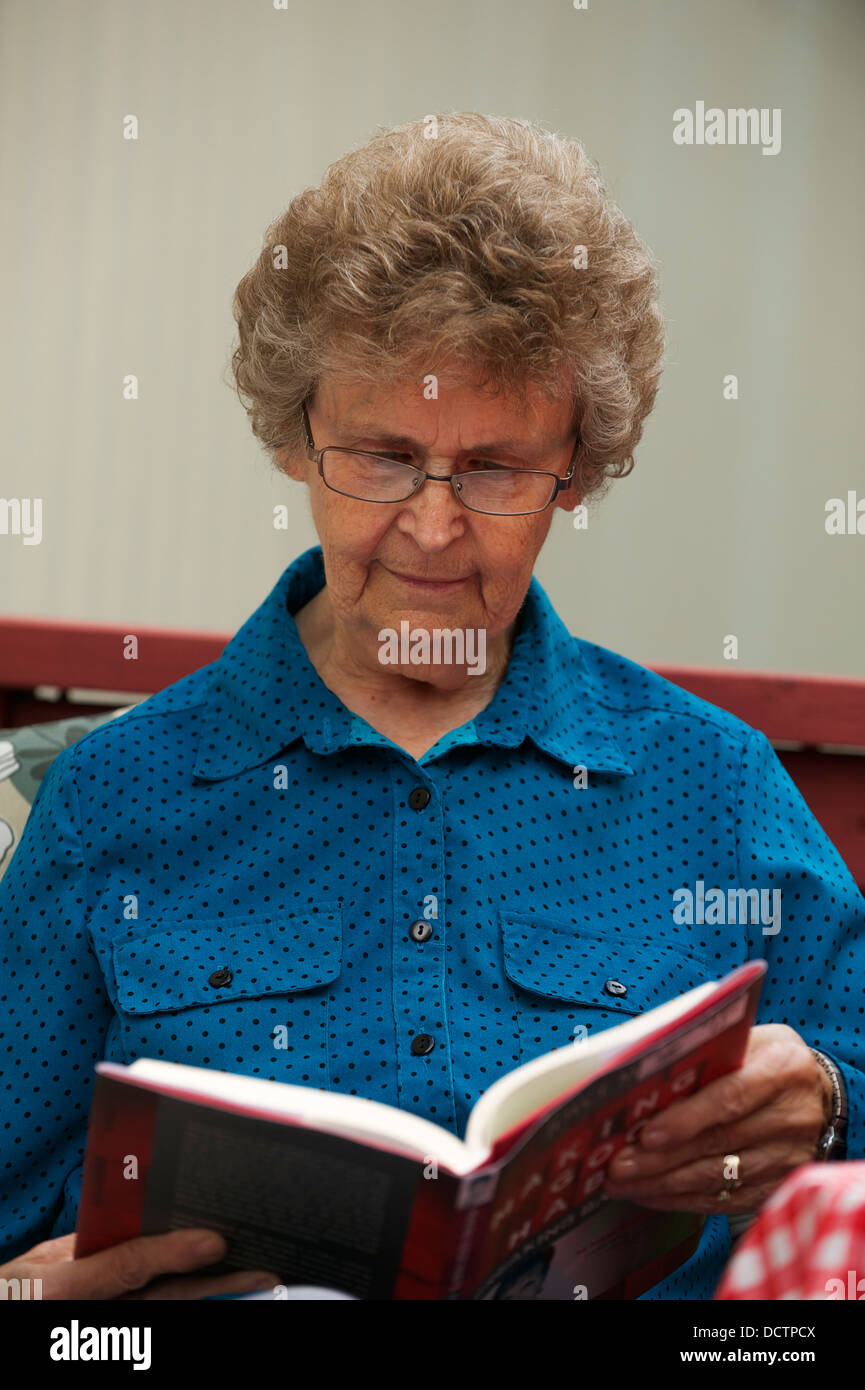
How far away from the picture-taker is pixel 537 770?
1.38 meters

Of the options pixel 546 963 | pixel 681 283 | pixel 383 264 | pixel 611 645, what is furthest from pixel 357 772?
pixel 681 283

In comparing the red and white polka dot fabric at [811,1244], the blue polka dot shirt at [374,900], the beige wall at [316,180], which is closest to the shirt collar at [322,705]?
the blue polka dot shirt at [374,900]

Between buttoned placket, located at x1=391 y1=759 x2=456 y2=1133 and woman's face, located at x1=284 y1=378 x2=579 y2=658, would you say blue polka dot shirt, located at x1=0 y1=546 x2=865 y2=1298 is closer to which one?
buttoned placket, located at x1=391 y1=759 x2=456 y2=1133

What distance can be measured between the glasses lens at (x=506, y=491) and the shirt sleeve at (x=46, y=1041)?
51 centimetres

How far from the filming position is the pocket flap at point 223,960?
1204 mm

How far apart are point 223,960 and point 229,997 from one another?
0.04 metres

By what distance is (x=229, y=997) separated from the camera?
1.21 m

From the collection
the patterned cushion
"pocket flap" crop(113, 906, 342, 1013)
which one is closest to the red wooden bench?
the patterned cushion

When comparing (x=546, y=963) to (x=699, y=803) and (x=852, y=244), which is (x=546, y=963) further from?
(x=852, y=244)

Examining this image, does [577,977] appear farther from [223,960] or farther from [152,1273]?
[152,1273]

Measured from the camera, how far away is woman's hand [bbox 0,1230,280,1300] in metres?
0.86

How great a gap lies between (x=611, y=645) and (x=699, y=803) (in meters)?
1.43

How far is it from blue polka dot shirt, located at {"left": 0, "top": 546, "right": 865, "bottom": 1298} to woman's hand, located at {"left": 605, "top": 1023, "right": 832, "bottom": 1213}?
0.08 m

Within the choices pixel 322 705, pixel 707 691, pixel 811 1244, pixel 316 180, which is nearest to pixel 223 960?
pixel 322 705
